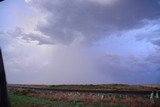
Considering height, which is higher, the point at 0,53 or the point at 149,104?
the point at 0,53

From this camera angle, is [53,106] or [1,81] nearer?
[1,81]

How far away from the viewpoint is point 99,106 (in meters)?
20.7

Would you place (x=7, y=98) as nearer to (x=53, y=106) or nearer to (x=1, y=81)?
(x=1, y=81)

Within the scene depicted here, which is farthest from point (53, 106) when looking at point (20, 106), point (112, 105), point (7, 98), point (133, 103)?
point (7, 98)

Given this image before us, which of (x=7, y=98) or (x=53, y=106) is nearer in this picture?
(x=7, y=98)

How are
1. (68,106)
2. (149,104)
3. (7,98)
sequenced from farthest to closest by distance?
(68,106) → (149,104) → (7,98)

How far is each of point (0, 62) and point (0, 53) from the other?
0.32 ft

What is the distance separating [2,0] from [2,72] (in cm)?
78

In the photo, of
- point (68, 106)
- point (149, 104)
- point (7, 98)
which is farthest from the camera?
point (68, 106)

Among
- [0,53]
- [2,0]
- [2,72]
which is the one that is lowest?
[2,72]

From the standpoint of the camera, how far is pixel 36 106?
21.0m

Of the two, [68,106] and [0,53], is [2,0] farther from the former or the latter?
[68,106]

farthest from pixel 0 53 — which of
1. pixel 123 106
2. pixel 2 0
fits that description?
pixel 123 106

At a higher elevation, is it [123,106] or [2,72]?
[2,72]
